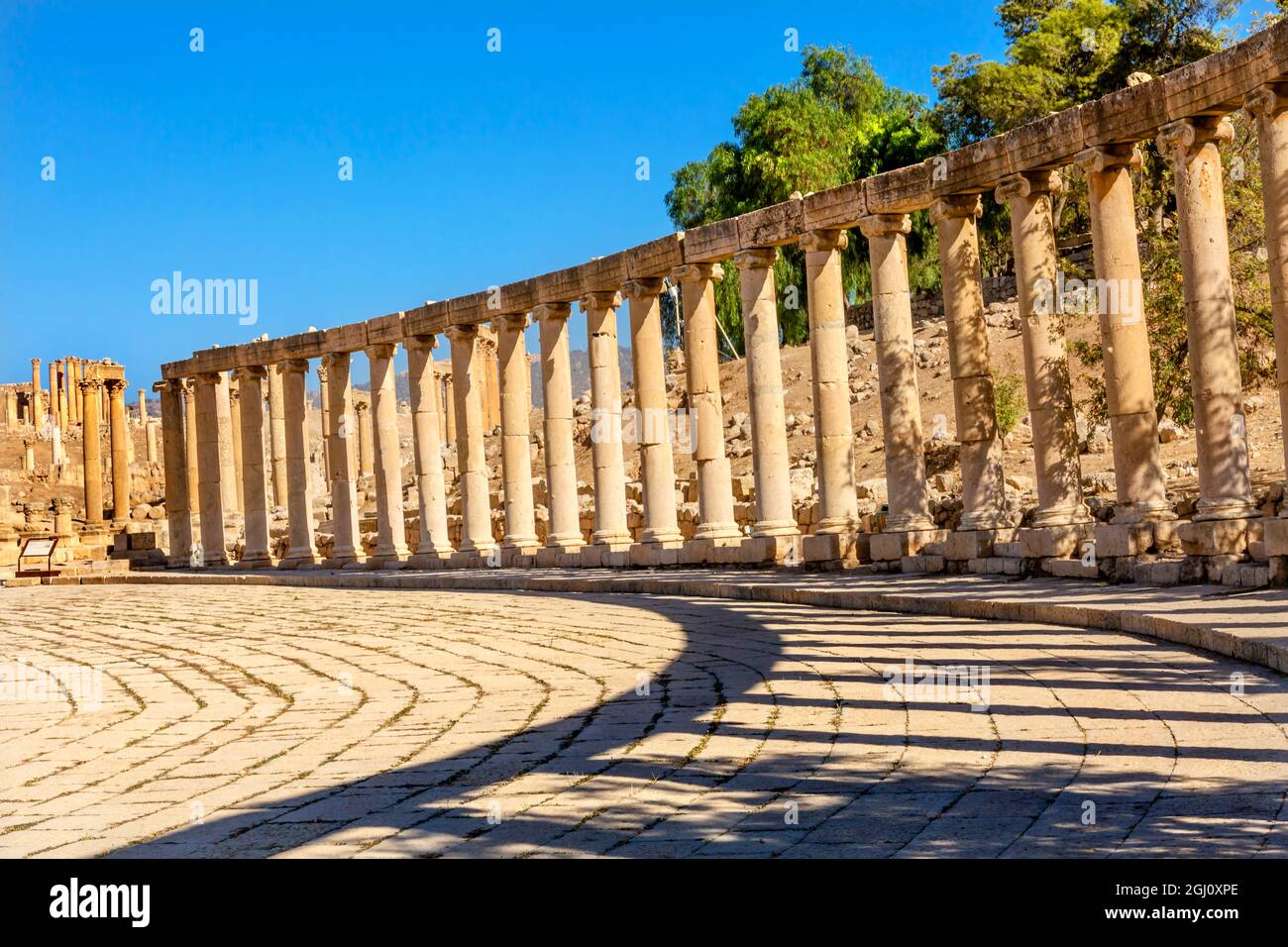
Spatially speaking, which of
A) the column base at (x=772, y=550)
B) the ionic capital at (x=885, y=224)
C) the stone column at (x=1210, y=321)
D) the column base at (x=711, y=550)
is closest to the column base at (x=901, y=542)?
the column base at (x=772, y=550)

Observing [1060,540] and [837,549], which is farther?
[837,549]

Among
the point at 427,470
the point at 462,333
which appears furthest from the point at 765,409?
the point at 427,470

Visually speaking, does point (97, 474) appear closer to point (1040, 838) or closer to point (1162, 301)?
point (1162, 301)

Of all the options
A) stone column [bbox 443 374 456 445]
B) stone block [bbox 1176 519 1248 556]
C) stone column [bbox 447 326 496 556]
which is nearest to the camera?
stone block [bbox 1176 519 1248 556]

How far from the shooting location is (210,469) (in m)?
37.4

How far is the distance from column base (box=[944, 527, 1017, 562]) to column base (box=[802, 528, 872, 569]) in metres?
2.27

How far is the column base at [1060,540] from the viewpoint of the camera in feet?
65.2

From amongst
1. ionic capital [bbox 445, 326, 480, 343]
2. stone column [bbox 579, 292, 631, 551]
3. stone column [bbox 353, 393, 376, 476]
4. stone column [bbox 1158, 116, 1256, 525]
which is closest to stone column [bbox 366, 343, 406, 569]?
ionic capital [bbox 445, 326, 480, 343]

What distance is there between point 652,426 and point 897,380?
5.73 meters

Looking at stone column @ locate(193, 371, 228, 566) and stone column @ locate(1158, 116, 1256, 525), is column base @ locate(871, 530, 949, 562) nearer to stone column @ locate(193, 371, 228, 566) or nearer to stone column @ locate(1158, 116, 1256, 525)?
stone column @ locate(1158, 116, 1256, 525)

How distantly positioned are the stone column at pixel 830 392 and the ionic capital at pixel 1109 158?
17.1ft

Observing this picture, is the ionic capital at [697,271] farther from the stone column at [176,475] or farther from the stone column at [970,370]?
the stone column at [176,475]

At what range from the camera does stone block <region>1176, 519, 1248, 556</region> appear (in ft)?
57.2

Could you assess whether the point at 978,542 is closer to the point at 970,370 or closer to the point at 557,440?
the point at 970,370
